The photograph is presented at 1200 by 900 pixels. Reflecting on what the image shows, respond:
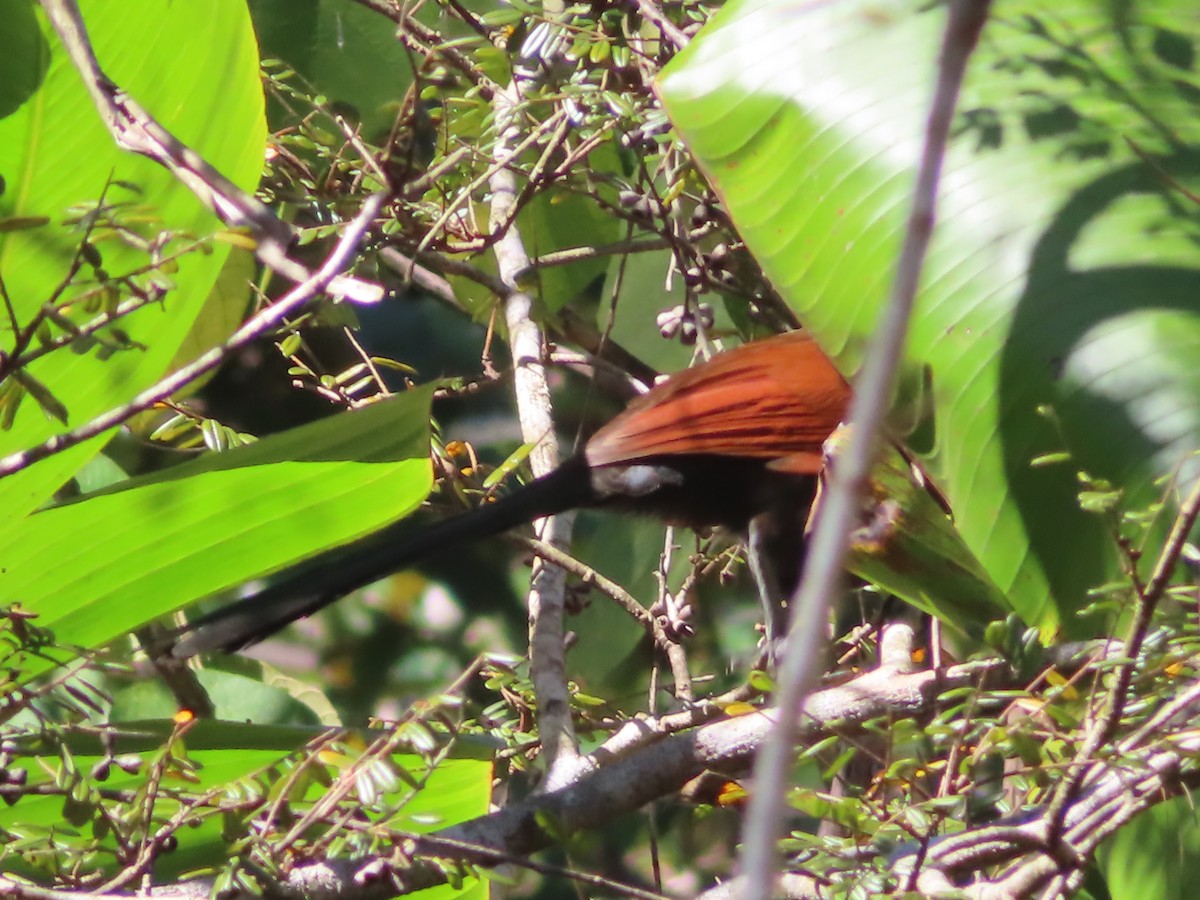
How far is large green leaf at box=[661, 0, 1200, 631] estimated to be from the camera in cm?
166

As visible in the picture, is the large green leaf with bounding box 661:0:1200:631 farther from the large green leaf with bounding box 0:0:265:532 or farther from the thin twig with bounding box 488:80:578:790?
the large green leaf with bounding box 0:0:265:532

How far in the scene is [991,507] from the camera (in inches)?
67.9

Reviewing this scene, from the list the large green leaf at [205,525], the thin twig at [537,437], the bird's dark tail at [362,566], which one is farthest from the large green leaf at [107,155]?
the thin twig at [537,437]

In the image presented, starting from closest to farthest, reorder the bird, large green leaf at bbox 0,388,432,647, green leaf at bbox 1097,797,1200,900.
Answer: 1. green leaf at bbox 1097,797,1200,900
2. large green leaf at bbox 0,388,432,647
3. the bird

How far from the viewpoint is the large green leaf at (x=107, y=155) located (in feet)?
5.54

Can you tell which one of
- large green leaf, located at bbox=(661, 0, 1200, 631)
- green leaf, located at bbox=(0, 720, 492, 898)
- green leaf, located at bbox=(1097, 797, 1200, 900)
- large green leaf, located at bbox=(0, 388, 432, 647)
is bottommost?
green leaf, located at bbox=(1097, 797, 1200, 900)

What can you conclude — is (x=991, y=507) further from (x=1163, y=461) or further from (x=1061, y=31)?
(x=1061, y=31)

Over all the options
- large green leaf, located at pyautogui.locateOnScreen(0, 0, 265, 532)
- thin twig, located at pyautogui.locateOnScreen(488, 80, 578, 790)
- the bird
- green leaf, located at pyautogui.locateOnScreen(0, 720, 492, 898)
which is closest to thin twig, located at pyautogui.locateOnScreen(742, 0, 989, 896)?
green leaf, located at pyautogui.locateOnScreen(0, 720, 492, 898)

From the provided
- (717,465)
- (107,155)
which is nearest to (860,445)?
(107,155)

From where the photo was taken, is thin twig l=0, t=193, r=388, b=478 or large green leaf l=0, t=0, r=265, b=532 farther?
large green leaf l=0, t=0, r=265, b=532

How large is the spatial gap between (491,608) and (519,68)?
170 cm

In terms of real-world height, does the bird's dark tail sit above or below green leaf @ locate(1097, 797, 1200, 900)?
above

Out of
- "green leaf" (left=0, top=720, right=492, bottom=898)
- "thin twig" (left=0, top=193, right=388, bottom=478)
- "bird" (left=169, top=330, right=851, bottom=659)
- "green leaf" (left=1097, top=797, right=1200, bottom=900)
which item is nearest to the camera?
A: "thin twig" (left=0, top=193, right=388, bottom=478)

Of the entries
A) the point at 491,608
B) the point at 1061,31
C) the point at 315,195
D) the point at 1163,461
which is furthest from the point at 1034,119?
the point at 491,608
